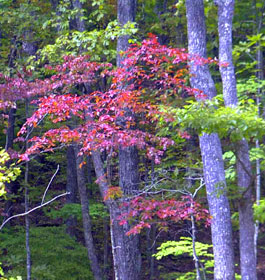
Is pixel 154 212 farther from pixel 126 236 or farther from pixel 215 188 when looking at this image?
pixel 126 236

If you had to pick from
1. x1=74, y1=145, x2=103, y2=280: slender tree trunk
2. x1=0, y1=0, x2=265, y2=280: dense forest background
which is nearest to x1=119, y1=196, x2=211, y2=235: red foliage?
x1=0, y1=0, x2=265, y2=280: dense forest background

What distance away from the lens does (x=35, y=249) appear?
9.50m

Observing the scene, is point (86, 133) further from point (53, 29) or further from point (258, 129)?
point (53, 29)

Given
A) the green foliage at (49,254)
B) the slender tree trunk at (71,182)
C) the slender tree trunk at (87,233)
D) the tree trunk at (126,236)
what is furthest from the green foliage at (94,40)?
the green foliage at (49,254)

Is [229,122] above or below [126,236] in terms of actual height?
above

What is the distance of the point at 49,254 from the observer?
9.41 meters

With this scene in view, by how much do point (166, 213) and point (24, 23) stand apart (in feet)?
18.4

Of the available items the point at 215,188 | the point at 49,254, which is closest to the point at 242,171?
the point at 215,188

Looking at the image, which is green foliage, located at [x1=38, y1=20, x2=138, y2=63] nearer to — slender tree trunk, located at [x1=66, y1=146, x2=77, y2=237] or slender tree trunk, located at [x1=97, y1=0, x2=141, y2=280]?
slender tree trunk, located at [x1=97, y1=0, x2=141, y2=280]

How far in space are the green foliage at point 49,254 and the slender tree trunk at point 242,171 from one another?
417 centimetres

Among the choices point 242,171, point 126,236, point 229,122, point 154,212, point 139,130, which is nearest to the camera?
point 229,122

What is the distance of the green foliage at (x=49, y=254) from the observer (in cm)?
920

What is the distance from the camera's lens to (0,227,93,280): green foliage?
30.2 ft

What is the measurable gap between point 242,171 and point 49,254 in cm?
506
